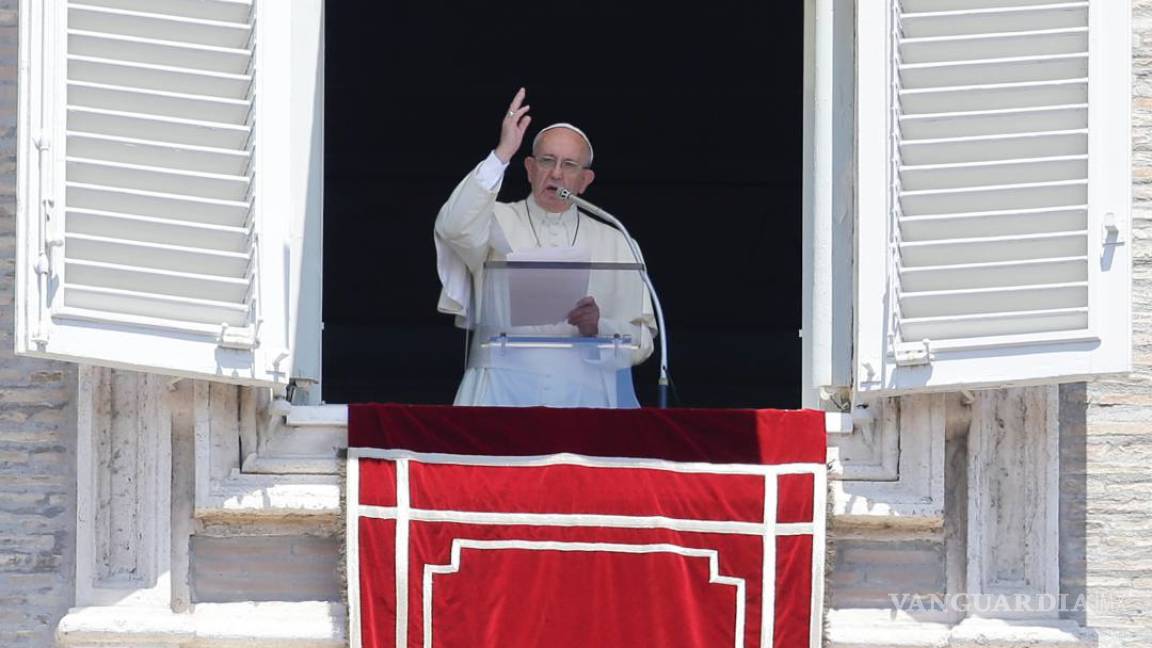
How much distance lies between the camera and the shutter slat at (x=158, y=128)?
7520mm

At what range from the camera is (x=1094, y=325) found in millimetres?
7543

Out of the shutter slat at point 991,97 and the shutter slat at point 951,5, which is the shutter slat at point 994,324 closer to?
the shutter slat at point 991,97

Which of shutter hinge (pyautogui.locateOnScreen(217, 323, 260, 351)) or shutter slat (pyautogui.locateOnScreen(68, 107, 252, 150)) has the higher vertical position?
shutter slat (pyautogui.locateOnScreen(68, 107, 252, 150))

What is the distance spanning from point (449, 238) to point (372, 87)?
286 centimetres

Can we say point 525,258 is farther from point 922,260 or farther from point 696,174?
point 696,174

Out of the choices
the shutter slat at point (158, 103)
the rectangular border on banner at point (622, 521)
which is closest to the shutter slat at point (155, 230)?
the shutter slat at point (158, 103)

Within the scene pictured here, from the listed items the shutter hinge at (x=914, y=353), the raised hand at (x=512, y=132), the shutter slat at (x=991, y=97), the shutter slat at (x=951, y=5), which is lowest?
the shutter hinge at (x=914, y=353)

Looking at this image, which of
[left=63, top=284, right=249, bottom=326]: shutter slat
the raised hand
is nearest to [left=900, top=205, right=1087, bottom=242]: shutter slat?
the raised hand

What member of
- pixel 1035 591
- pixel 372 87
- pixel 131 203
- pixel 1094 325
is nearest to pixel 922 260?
pixel 1094 325

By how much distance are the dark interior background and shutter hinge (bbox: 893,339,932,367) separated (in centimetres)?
321

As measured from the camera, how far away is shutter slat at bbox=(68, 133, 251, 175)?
752cm

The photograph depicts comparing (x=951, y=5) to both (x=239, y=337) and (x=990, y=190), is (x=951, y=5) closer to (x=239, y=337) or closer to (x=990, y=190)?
(x=990, y=190)

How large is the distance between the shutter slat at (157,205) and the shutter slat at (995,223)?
5.66 ft

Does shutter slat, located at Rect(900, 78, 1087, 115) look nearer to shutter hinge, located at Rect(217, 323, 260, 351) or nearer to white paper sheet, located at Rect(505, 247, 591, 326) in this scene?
white paper sheet, located at Rect(505, 247, 591, 326)
